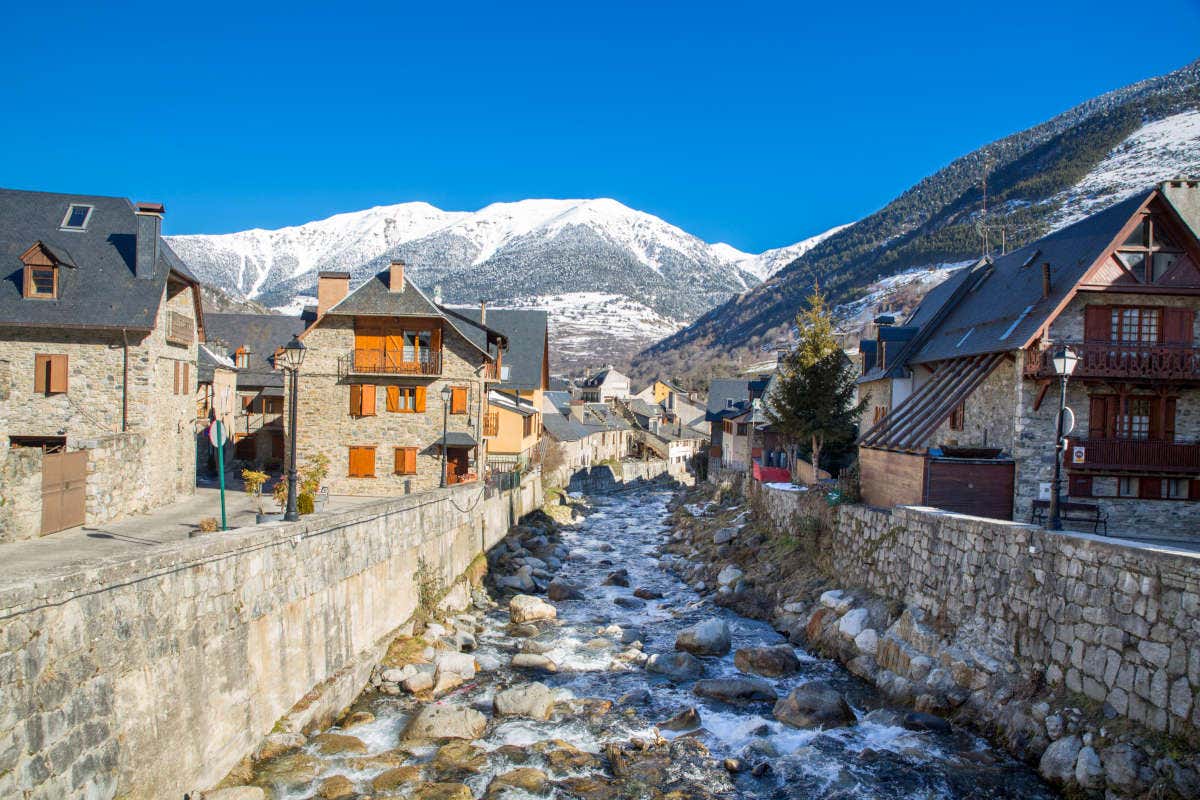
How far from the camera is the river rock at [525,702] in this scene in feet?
50.3

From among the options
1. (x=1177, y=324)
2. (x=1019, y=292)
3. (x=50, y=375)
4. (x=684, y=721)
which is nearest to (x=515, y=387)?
(x=50, y=375)

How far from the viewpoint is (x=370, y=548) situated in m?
17.4

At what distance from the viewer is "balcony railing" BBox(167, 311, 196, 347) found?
25859mm

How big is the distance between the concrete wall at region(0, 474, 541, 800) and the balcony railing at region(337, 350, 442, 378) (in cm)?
1560

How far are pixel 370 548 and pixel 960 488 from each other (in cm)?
1571

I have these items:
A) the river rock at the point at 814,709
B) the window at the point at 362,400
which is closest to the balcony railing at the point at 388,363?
the window at the point at 362,400

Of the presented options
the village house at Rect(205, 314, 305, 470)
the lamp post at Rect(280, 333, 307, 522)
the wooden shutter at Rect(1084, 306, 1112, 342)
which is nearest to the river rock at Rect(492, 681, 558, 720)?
the lamp post at Rect(280, 333, 307, 522)

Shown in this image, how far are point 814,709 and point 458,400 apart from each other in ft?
70.7

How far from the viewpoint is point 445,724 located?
46.5ft

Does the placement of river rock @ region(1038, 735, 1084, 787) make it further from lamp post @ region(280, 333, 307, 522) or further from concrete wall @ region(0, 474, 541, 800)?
lamp post @ region(280, 333, 307, 522)

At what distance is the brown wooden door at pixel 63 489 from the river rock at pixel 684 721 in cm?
1421

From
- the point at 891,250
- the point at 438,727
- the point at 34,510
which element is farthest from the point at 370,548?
the point at 891,250

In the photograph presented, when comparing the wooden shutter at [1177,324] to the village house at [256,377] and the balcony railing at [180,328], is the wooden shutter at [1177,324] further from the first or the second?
the village house at [256,377]

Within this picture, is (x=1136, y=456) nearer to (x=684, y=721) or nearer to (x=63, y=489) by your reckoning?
(x=684, y=721)
